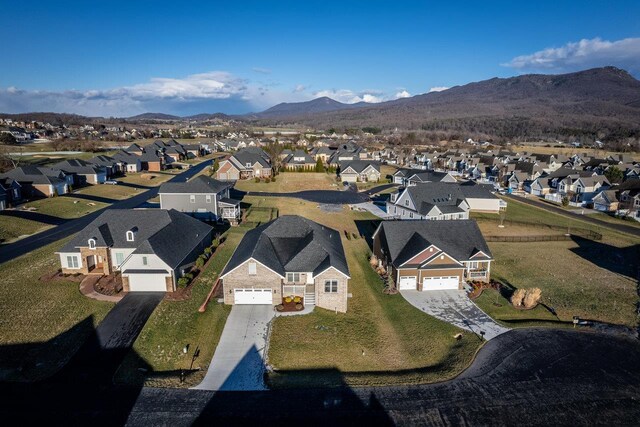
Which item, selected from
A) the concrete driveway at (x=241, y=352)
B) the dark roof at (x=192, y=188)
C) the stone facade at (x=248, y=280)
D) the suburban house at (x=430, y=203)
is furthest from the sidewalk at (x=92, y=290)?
the suburban house at (x=430, y=203)

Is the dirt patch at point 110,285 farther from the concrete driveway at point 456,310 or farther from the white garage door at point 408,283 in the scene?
the concrete driveway at point 456,310

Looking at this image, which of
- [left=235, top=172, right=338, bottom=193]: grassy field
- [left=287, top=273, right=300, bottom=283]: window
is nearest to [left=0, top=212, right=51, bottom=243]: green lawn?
[left=287, top=273, right=300, bottom=283]: window

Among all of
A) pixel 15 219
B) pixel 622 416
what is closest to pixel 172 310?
pixel 622 416

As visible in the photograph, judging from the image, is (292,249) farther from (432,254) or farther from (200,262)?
(432,254)

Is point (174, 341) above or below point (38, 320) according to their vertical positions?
below

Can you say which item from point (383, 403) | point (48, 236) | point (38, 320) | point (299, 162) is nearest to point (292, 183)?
point (299, 162)

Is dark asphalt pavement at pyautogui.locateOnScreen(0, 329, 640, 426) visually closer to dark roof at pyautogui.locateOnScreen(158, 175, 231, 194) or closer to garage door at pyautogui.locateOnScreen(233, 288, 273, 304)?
garage door at pyautogui.locateOnScreen(233, 288, 273, 304)

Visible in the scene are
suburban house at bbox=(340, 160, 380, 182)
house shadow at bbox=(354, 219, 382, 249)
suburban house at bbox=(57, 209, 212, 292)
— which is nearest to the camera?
suburban house at bbox=(57, 209, 212, 292)
